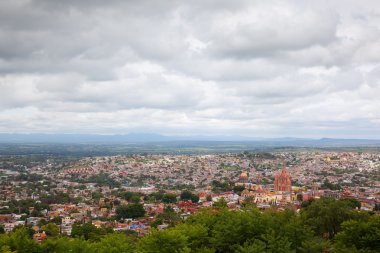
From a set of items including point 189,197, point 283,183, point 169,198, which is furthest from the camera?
point 283,183

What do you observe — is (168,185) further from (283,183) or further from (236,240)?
(236,240)

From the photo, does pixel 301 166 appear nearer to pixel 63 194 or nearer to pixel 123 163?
pixel 123 163

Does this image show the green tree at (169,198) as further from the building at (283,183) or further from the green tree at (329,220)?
the green tree at (329,220)

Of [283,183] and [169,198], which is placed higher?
[283,183]

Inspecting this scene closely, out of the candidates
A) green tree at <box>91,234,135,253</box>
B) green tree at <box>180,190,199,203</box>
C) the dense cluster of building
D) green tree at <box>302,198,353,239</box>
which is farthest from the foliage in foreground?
green tree at <box>180,190,199,203</box>

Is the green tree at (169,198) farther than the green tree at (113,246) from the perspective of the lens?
Yes

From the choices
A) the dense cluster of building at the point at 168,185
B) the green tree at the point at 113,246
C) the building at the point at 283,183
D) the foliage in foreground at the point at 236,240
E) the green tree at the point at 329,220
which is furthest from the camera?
the building at the point at 283,183

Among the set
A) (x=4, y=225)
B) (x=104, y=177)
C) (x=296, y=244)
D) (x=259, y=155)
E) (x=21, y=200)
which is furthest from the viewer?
(x=259, y=155)

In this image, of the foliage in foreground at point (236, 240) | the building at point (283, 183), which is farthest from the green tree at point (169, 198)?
the foliage in foreground at point (236, 240)

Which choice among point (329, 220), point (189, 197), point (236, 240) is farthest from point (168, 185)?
point (236, 240)

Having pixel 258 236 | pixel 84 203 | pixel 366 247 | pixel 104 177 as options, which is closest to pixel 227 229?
pixel 258 236

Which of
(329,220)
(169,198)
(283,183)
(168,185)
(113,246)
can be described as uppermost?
(329,220)
